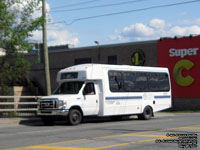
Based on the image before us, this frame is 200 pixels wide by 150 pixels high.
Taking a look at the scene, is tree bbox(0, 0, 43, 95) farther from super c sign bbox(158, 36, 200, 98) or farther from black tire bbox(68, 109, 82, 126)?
super c sign bbox(158, 36, 200, 98)

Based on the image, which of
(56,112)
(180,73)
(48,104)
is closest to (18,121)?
(48,104)

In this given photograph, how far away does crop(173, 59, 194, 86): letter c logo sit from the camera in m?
35.5

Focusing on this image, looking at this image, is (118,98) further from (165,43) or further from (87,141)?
(165,43)

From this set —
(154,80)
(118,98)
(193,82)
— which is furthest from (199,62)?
(118,98)

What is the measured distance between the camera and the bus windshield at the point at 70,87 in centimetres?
1963

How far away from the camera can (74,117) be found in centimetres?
1905

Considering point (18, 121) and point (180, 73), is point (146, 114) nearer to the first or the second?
point (18, 121)

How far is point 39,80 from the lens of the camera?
4631 cm

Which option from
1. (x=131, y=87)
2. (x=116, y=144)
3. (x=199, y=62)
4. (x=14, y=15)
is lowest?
(x=116, y=144)

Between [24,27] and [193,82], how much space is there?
1760 cm

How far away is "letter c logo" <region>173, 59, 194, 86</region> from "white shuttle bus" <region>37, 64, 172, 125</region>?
12103mm

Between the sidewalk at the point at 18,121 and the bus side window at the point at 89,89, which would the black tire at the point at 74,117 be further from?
the sidewalk at the point at 18,121

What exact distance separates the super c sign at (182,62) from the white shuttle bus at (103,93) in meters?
11.9

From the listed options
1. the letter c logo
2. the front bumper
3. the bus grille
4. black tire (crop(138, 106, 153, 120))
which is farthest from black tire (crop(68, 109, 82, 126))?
the letter c logo
